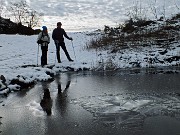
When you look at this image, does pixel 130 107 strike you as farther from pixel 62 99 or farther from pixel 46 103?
pixel 46 103

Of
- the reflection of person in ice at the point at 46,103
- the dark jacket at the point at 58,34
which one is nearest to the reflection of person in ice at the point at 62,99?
the reflection of person in ice at the point at 46,103

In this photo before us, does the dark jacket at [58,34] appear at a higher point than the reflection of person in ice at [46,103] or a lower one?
higher

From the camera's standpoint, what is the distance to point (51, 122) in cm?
691

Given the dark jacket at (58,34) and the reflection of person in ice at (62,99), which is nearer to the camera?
the reflection of person in ice at (62,99)

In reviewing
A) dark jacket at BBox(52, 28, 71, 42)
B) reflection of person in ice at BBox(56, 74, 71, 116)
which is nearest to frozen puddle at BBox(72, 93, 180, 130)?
reflection of person in ice at BBox(56, 74, 71, 116)

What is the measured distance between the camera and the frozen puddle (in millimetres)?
6840

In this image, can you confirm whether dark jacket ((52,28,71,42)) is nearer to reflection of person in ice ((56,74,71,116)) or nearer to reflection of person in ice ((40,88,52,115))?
reflection of person in ice ((56,74,71,116))

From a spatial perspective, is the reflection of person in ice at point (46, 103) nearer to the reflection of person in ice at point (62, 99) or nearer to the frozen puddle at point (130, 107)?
the reflection of person in ice at point (62, 99)

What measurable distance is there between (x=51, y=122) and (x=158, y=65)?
9156 millimetres

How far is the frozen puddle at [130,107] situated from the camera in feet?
22.4

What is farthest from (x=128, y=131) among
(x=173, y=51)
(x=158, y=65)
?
(x=173, y=51)

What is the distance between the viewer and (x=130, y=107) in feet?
25.4

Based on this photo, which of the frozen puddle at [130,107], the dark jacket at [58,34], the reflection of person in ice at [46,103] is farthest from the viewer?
the dark jacket at [58,34]

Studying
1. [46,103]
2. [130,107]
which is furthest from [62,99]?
[130,107]
